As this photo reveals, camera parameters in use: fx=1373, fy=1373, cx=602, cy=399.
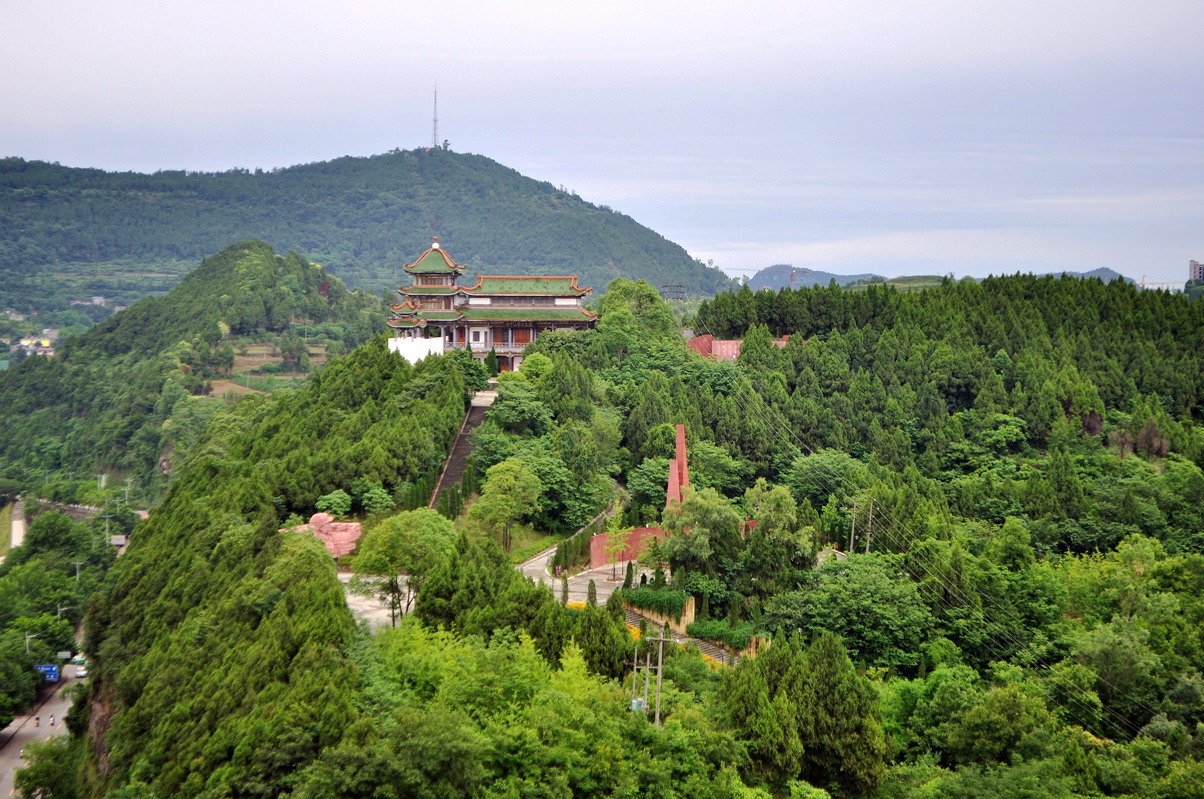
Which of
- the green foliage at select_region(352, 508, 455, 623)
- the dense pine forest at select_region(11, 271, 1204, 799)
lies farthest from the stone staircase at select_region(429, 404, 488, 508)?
the green foliage at select_region(352, 508, 455, 623)

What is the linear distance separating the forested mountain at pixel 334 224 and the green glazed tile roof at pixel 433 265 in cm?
10954

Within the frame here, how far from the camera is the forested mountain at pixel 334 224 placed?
6713 inches

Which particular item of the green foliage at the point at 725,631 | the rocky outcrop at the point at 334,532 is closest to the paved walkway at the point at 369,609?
the rocky outcrop at the point at 334,532

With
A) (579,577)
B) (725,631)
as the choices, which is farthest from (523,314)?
(725,631)

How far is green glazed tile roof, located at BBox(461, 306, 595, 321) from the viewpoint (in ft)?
159

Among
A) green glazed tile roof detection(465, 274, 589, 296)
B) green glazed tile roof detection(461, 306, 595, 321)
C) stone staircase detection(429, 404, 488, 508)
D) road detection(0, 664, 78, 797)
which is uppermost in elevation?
green glazed tile roof detection(465, 274, 589, 296)

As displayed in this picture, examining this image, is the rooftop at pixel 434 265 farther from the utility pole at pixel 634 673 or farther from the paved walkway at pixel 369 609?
the utility pole at pixel 634 673

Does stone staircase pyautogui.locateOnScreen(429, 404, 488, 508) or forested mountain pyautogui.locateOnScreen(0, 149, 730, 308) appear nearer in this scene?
stone staircase pyautogui.locateOnScreen(429, 404, 488, 508)

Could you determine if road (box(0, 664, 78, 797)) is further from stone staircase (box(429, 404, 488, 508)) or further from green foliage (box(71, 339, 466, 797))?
stone staircase (box(429, 404, 488, 508))

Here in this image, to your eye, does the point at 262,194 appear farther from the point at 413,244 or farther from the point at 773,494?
the point at 773,494

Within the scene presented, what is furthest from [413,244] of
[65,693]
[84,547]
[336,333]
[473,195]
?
[65,693]

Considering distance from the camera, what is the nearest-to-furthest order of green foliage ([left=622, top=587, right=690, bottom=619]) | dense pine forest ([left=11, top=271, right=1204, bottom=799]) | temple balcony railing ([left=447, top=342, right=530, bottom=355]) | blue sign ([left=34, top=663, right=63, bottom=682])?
dense pine forest ([left=11, top=271, right=1204, bottom=799])
green foliage ([left=622, top=587, right=690, bottom=619])
blue sign ([left=34, top=663, right=63, bottom=682])
temple balcony railing ([left=447, top=342, right=530, bottom=355])

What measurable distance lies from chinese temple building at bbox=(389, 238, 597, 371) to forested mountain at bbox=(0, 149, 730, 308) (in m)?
109

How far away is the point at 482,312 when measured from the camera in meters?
48.9
